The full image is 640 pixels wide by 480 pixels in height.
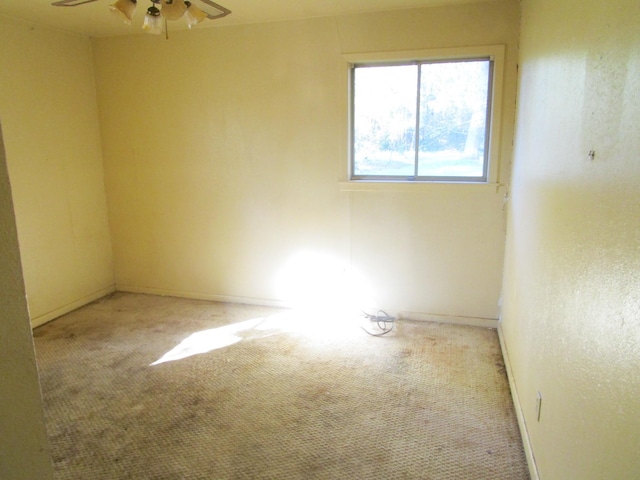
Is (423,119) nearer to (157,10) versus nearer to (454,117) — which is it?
(454,117)

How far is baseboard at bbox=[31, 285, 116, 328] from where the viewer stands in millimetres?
3604

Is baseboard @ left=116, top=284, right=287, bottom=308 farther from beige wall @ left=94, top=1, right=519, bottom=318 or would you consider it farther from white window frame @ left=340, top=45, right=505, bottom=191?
white window frame @ left=340, top=45, right=505, bottom=191

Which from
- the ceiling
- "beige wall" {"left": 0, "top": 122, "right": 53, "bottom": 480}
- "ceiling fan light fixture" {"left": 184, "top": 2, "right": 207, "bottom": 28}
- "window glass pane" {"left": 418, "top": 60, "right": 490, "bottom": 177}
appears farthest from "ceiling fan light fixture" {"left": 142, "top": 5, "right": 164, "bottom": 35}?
"window glass pane" {"left": 418, "top": 60, "right": 490, "bottom": 177}

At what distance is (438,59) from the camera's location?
3215 mm

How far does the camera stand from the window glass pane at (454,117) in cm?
321

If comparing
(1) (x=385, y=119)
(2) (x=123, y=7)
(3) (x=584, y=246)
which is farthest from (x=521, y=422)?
(2) (x=123, y=7)

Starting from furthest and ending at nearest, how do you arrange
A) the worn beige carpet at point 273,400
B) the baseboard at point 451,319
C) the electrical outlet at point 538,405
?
the baseboard at point 451,319
the worn beige carpet at point 273,400
the electrical outlet at point 538,405

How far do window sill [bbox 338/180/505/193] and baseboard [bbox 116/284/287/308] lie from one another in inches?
49.3

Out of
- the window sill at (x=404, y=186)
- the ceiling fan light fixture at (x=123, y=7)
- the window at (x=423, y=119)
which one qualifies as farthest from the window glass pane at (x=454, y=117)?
the ceiling fan light fixture at (x=123, y=7)

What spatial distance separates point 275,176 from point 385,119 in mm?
1030

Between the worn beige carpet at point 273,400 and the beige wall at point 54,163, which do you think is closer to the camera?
the worn beige carpet at point 273,400

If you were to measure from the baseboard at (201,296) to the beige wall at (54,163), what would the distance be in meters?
0.27

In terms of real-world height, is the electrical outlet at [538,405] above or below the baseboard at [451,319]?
above

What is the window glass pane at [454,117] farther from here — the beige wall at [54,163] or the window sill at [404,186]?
the beige wall at [54,163]
